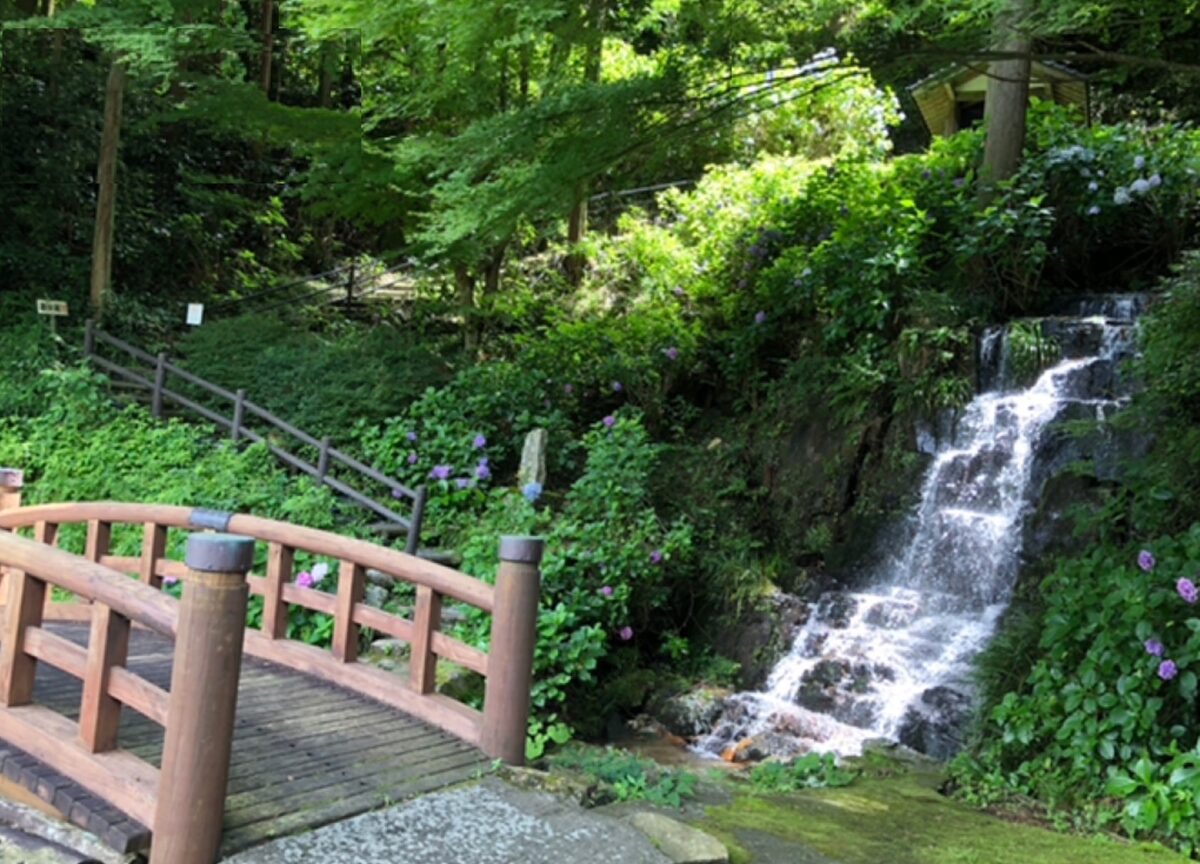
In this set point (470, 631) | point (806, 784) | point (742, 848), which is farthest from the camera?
point (470, 631)

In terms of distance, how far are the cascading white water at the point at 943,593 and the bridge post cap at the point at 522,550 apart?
327 centimetres

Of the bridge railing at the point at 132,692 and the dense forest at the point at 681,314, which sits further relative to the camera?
the dense forest at the point at 681,314

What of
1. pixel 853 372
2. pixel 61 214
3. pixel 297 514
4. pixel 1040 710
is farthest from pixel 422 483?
pixel 61 214

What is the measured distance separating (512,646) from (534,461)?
16.1ft

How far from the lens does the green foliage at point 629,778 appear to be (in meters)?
4.30

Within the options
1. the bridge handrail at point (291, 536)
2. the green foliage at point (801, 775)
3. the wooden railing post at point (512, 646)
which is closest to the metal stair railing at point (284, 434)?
the bridge handrail at point (291, 536)

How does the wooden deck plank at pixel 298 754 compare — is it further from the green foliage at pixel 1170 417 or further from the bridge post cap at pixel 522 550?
the green foliage at pixel 1170 417

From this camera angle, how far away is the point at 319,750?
161 inches

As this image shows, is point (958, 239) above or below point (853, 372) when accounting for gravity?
above

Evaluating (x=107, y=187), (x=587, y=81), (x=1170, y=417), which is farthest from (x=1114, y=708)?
(x=107, y=187)

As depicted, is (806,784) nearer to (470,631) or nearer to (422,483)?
(470,631)

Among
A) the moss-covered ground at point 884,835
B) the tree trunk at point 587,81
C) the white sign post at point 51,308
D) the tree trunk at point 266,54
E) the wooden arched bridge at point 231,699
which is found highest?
the tree trunk at point 266,54

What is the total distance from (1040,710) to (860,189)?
25.5ft

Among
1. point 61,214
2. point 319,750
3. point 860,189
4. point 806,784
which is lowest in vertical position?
point 806,784
